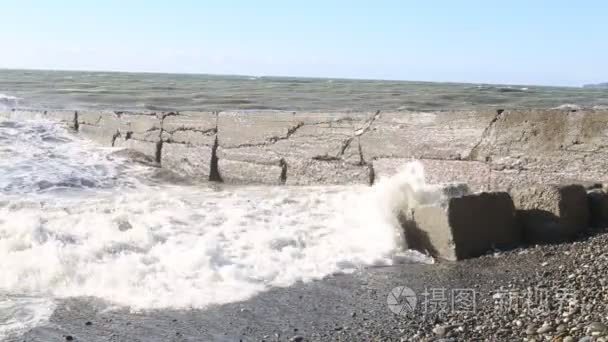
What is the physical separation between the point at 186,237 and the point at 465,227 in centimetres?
198

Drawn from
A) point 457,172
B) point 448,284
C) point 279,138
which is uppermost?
point 279,138

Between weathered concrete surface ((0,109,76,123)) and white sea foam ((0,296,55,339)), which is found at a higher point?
weathered concrete surface ((0,109,76,123))

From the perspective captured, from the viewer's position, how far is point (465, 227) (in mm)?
4512

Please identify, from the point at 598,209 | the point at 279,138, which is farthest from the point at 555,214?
the point at 279,138

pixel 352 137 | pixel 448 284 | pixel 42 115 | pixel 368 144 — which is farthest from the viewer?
pixel 42 115

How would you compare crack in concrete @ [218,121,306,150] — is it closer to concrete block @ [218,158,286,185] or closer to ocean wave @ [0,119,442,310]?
concrete block @ [218,158,286,185]

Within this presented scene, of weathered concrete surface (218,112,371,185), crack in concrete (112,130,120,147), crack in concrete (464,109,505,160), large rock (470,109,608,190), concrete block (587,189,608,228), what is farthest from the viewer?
crack in concrete (112,130,120,147)

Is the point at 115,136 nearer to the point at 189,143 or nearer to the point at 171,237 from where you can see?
the point at 189,143

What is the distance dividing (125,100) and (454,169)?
1126cm

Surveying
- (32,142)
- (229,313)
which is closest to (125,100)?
(32,142)

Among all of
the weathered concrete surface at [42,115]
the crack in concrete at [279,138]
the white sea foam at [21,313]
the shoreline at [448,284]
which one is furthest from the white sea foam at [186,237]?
the weathered concrete surface at [42,115]

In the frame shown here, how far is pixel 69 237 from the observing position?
15.3ft

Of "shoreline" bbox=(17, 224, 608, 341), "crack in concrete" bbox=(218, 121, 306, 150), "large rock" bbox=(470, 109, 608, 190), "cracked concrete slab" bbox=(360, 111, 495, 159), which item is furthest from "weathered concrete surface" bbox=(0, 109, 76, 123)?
"shoreline" bbox=(17, 224, 608, 341)

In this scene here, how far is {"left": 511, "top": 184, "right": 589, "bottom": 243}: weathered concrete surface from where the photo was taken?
4.71m
